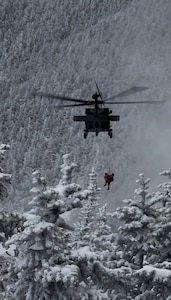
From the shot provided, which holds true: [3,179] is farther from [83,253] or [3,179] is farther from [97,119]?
[97,119]

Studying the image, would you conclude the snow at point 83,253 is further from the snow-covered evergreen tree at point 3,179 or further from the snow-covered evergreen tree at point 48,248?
the snow-covered evergreen tree at point 3,179

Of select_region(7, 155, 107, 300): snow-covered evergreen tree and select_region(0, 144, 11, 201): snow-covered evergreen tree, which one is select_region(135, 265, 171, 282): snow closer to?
select_region(7, 155, 107, 300): snow-covered evergreen tree

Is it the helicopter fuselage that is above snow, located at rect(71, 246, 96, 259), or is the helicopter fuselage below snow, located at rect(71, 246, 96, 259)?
above

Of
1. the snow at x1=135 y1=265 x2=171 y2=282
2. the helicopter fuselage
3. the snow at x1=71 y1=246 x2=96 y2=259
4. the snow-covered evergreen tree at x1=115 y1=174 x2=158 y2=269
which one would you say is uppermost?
the helicopter fuselage

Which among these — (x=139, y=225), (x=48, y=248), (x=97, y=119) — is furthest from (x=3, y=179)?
(x=97, y=119)

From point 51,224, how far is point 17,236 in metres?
0.69

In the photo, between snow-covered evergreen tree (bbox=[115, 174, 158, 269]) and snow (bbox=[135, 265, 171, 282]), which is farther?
snow-covered evergreen tree (bbox=[115, 174, 158, 269])

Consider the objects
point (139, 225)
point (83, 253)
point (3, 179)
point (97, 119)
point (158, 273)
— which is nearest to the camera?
point (83, 253)

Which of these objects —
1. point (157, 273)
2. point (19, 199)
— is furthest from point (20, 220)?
point (19, 199)

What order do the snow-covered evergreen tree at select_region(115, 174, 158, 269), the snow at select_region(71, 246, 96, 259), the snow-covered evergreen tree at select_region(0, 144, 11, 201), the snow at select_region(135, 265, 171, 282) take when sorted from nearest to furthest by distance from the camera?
the snow at select_region(71, 246, 96, 259), the snow at select_region(135, 265, 171, 282), the snow-covered evergreen tree at select_region(0, 144, 11, 201), the snow-covered evergreen tree at select_region(115, 174, 158, 269)

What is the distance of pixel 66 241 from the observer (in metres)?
9.86

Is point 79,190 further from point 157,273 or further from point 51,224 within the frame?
point 157,273

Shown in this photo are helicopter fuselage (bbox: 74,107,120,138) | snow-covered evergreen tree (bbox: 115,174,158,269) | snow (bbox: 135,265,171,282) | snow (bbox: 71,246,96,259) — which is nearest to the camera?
snow (bbox: 71,246,96,259)

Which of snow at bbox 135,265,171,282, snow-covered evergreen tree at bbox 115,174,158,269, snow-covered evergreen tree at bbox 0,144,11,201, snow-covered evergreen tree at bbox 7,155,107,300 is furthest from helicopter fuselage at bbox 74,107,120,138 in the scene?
snow at bbox 135,265,171,282
